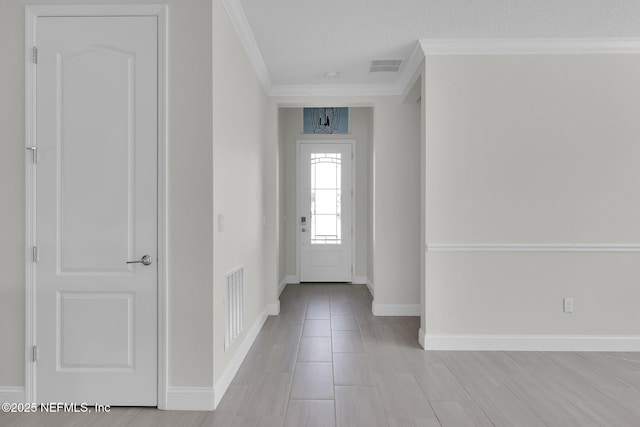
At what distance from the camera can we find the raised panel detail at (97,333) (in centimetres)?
250

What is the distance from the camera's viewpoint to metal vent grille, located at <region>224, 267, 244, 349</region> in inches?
116

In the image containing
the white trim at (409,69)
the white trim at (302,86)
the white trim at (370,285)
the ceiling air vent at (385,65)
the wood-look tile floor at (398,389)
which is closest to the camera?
the wood-look tile floor at (398,389)

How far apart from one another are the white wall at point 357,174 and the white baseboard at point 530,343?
3205 millimetres

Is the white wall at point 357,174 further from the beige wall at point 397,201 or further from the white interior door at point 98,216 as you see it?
the white interior door at point 98,216

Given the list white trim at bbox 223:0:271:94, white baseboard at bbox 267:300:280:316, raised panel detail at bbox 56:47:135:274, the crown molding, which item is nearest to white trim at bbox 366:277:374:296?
white baseboard at bbox 267:300:280:316

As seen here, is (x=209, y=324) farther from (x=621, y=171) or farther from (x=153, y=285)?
(x=621, y=171)

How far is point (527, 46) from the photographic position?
11.9ft

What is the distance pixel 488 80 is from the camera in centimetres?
368

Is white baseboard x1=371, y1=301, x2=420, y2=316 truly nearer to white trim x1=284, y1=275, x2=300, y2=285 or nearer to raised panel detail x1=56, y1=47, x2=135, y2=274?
white trim x1=284, y1=275, x2=300, y2=285

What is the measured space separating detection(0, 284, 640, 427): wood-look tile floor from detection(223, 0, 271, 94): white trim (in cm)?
263

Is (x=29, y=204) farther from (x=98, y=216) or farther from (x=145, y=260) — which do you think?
(x=145, y=260)

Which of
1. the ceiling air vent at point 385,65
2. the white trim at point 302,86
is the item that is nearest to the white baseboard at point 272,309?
the white trim at point 302,86

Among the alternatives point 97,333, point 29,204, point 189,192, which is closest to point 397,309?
point 189,192

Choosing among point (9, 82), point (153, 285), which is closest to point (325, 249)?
point (153, 285)
